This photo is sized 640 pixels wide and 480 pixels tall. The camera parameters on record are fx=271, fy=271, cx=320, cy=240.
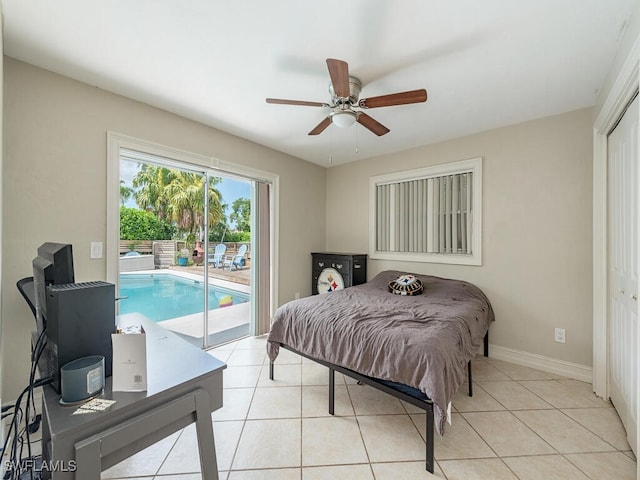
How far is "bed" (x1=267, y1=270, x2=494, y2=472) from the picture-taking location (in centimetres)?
152

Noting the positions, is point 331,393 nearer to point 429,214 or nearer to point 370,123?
point 370,123

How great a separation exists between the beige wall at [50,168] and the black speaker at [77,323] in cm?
143

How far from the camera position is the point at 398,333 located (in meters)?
1.74

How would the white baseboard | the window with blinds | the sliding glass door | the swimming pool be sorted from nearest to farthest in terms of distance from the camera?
the white baseboard, the sliding glass door, the window with blinds, the swimming pool

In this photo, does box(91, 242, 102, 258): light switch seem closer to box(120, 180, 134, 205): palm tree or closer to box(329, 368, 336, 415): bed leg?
box(120, 180, 134, 205): palm tree

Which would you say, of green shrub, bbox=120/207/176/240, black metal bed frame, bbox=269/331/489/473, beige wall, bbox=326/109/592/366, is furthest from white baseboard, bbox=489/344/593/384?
green shrub, bbox=120/207/176/240

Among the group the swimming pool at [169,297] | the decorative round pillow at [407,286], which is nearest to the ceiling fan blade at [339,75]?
the decorative round pillow at [407,286]

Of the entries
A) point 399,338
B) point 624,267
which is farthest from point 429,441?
point 624,267

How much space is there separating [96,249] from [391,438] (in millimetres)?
2562

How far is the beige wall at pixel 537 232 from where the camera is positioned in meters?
2.43

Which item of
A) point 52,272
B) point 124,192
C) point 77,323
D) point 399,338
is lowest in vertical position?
point 399,338

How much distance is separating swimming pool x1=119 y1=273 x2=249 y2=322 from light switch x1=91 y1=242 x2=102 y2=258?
1331 mm

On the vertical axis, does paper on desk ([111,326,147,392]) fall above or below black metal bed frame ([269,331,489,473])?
above

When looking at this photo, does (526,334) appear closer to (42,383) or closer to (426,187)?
(426,187)
